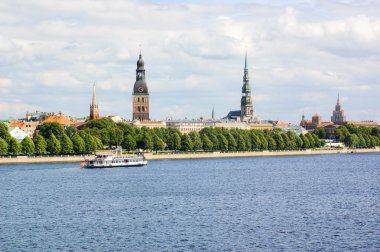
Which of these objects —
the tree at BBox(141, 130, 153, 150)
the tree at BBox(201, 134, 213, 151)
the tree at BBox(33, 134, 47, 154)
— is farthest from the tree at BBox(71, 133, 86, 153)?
the tree at BBox(201, 134, 213, 151)

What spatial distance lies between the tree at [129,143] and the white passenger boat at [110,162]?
75.7 ft

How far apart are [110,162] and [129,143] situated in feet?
94.3

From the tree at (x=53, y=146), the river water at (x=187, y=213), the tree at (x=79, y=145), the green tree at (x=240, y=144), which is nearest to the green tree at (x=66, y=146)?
the tree at (x=53, y=146)

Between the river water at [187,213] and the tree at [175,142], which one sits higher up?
Result: the tree at [175,142]

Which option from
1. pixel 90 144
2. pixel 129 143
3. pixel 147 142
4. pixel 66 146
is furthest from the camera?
pixel 147 142

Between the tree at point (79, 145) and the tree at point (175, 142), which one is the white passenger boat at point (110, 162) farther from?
the tree at point (175, 142)

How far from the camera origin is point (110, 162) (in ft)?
356

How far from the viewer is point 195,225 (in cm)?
4881

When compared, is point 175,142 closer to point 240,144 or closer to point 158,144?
point 158,144

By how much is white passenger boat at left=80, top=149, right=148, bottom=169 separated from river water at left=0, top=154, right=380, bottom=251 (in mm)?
17718

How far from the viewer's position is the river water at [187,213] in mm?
43188

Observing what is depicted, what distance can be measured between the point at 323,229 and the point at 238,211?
9.34m

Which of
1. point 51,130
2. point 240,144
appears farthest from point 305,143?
point 51,130

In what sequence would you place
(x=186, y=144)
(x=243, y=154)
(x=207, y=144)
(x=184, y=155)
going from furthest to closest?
1. (x=243, y=154)
2. (x=207, y=144)
3. (x=186, y=144)
4. (x=184, y=155)
